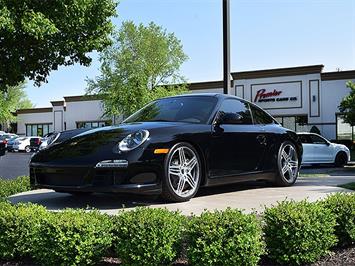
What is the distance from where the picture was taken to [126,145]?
5.34 meters

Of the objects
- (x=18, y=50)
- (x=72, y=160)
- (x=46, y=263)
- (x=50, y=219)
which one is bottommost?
(x=46, y=263)

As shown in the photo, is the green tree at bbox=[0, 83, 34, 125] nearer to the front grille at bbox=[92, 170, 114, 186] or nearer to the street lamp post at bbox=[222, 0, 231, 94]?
the street lamp post at bbox=[222, 0, 231, 94]

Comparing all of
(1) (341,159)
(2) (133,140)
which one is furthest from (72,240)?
(1) (341,159)

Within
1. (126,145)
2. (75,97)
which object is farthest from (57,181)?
(75,97)

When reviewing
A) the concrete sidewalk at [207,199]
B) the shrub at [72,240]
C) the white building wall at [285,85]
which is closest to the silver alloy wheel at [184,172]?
the concrete sidewalk at [207,199]

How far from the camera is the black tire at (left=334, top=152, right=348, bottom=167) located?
22.1 meters

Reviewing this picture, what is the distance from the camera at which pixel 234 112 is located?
6617 millimetres

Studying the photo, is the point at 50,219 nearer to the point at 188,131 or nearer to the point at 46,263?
the point at 46,263

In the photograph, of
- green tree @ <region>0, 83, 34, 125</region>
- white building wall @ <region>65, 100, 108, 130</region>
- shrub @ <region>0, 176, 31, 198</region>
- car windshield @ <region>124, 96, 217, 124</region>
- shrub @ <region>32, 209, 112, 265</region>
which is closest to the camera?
shrub @ <region>32, 209, 112, 265</region>

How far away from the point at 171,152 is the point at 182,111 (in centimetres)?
101

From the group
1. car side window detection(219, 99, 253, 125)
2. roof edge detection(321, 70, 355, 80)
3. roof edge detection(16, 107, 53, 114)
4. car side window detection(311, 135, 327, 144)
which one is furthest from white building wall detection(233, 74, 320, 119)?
car side window detection(219, 99, 253, 125)

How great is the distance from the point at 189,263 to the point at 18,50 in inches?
270

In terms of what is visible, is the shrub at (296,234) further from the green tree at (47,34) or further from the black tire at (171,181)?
the green tree at (47,34)

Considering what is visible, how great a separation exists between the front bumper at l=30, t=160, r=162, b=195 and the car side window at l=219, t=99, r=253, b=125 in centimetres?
136
